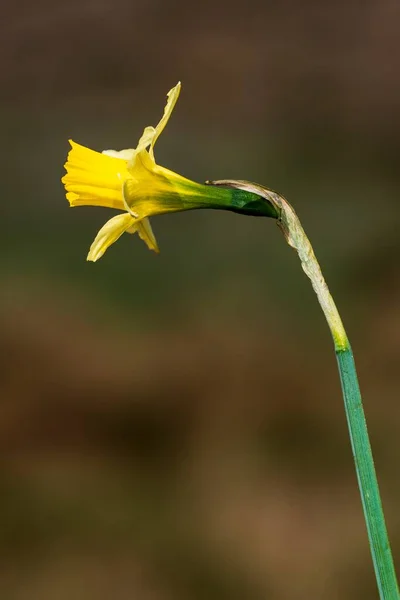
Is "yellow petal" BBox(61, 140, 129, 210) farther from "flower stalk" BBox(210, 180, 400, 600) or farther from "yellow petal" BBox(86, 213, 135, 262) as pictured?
"flower stalk" BBox(210, 180, 400, 600)

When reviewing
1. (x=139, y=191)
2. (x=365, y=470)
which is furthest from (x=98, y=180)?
(x=365, y=470)

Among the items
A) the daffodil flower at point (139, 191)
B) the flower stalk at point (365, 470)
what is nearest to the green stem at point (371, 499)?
the flower stalk at point (365, 470)

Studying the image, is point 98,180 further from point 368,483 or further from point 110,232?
point 368,483

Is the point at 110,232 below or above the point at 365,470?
above

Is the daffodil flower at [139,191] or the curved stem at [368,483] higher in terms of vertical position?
the daffodil flower at [139,191]

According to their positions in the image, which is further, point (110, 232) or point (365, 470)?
point (110, 232)

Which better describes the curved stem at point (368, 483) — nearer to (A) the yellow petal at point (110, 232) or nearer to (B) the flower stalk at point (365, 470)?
(B) the flower stalk at point (365, 470)

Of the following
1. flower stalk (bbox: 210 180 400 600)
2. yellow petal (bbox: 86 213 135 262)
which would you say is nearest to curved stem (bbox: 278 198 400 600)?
flower stalk (bbox: 210 180 400 600)
